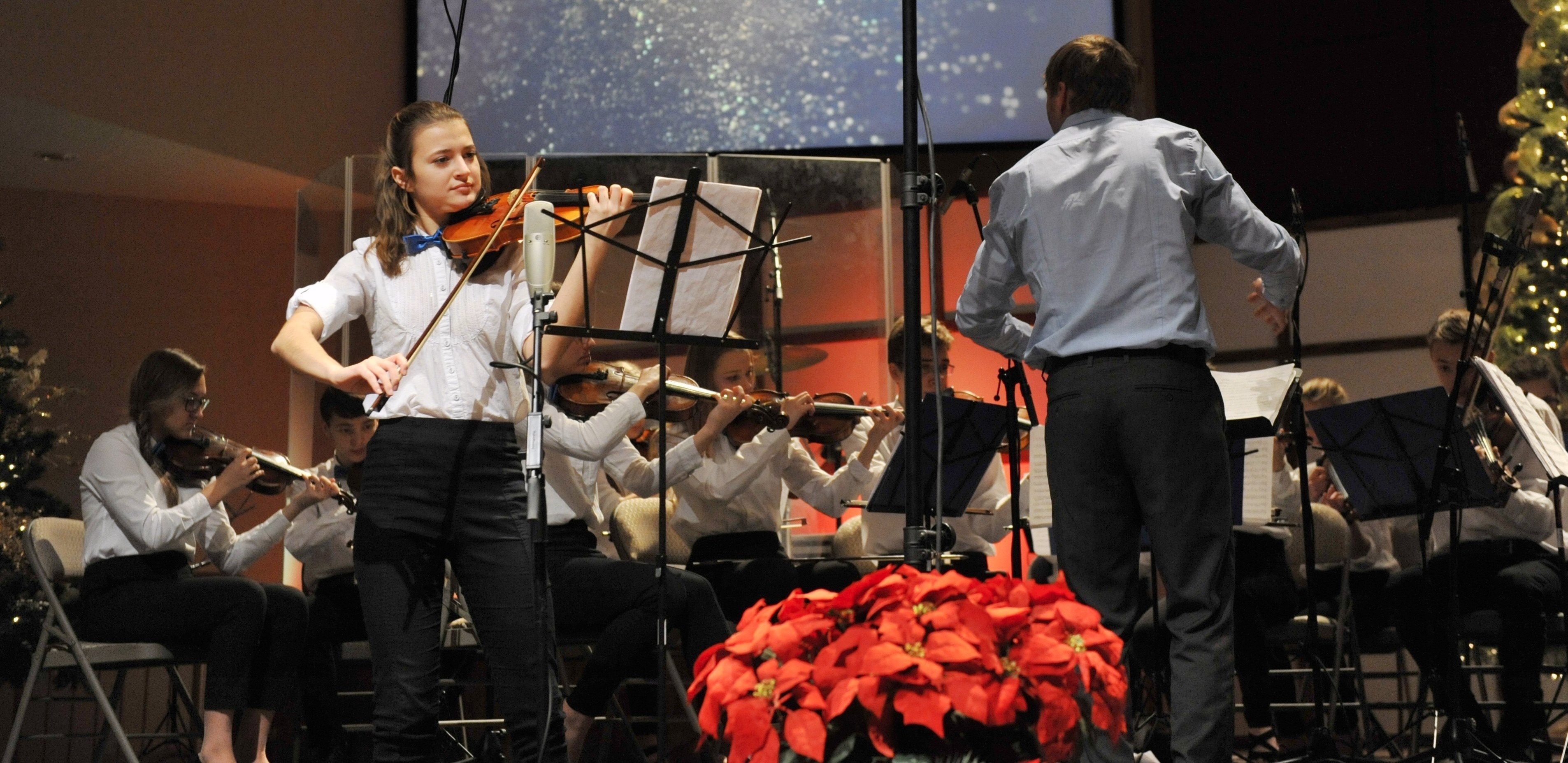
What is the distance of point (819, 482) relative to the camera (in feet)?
15.4

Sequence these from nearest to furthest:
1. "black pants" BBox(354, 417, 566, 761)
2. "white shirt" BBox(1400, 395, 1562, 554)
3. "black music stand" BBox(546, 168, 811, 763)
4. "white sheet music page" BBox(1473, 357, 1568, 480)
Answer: "black pants" BBox(354, 417, 566, 761) < "black music stand" BBox(546, 168, 811, 763) < "white sheet music page" BBox(1473, 357, 1568, 480) < "white shirt" BBox(1400, 395, 1562, 554)

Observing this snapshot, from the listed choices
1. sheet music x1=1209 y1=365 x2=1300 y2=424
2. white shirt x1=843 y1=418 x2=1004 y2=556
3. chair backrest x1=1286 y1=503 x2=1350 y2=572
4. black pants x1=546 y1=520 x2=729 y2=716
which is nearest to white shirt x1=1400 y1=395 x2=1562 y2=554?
chair backrest x1=1286 y1=503 x2=1350 y2=572

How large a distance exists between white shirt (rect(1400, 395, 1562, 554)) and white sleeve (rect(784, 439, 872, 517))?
1778 millimetres

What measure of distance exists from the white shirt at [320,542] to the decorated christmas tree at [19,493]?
1361mm

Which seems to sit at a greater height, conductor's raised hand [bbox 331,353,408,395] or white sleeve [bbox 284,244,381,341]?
white sleeve [bbox 284,244,381,341]

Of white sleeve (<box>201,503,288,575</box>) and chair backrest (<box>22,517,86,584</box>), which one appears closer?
chair backrest (<box>22,517,86,584</box>)

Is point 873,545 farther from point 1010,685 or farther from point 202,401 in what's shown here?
point 1010,685

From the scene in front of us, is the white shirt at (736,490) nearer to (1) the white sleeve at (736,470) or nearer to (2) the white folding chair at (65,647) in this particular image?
(1) the white sleeve at (736,470)

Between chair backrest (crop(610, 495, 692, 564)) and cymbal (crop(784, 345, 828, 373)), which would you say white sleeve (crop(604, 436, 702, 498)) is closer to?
chair backrest (crop(610, 495, 692, 564))

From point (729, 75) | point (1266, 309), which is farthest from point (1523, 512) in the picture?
point (729, 75)

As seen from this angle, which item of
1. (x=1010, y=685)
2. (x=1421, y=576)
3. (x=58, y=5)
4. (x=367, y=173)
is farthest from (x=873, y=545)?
(x=58, y=5)

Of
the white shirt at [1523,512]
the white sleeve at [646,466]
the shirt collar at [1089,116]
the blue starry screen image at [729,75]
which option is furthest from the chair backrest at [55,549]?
the white shirt at [1523,512]

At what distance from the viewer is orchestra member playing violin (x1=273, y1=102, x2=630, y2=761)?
7.27 feet

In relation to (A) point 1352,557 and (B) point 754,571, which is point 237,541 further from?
(A) point 1352,557
